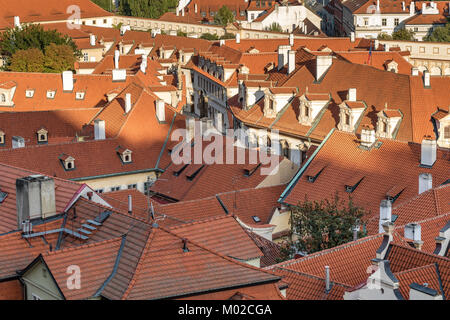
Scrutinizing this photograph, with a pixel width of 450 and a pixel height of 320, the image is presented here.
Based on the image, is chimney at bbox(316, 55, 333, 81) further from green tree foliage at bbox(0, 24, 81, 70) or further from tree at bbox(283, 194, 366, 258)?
green tree foliage at bbox(0, 24, 81, 70)

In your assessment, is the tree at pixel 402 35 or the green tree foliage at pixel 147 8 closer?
the tree at pixel 402 35

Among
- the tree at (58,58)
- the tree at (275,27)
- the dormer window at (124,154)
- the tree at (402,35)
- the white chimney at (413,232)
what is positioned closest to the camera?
the white chimney at (413,232)

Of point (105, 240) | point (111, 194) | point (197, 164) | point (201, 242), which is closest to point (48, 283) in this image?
point (105, 240)

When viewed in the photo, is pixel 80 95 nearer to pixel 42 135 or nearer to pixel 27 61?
pixel 42 135

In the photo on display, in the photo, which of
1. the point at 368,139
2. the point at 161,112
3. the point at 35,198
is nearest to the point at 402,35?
the point at 161,112

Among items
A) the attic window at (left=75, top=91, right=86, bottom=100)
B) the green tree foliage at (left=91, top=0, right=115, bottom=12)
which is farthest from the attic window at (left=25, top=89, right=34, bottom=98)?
the green tree foliage at (left=91, top=0, right=115, bottom=12)

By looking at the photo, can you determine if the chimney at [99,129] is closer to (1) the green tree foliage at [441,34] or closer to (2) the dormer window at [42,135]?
(2) the dormer window at [42,135]

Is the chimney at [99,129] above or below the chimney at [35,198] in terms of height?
below

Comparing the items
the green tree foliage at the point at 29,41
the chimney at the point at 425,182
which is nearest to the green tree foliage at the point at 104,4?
the green tree foliage at the point at 29,41
